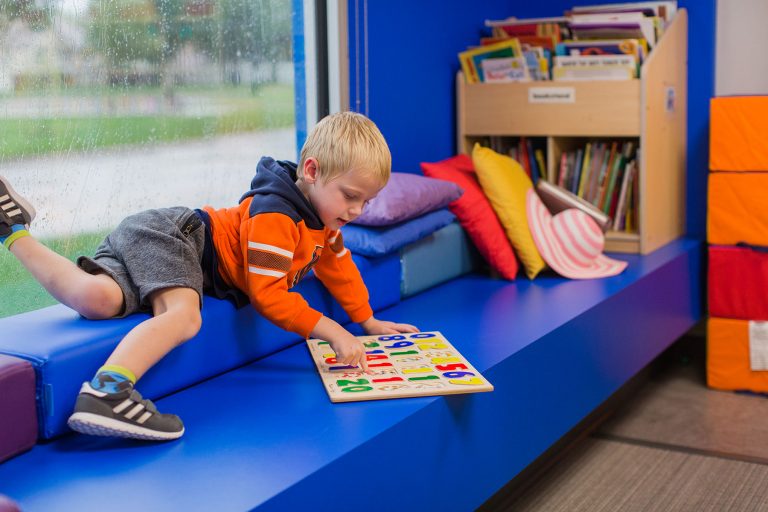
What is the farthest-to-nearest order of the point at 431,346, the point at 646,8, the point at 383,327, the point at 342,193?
1. the point at 646,8
2. the point at 383,327
3. the point at 431,346
4. the point at 342,193

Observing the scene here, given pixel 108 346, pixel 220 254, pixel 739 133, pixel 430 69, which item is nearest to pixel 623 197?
pixel 739 133

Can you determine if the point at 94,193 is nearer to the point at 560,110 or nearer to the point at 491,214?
the point at 491,214

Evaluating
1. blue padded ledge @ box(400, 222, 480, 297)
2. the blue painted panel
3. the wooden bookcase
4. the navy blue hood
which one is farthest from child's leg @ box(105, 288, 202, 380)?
the wooden bookcase

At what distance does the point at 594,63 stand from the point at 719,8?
0.58 meters

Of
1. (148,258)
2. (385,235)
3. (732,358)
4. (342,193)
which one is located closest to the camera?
(148,258)

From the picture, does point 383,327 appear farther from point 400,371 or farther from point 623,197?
point 623,197

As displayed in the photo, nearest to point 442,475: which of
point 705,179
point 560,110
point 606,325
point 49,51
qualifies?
point 606,325

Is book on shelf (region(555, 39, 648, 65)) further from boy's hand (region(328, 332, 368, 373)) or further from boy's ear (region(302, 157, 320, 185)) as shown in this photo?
boy's hand (region(328, 332, 368, 373))

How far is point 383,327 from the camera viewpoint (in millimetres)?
2043

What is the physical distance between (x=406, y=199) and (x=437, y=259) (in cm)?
31

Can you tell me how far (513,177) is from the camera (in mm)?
2785

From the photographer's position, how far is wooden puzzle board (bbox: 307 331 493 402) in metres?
1.63

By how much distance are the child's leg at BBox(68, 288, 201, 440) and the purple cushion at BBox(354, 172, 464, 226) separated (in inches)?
30.8

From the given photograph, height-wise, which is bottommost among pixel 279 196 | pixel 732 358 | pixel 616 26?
pixel 732 358
